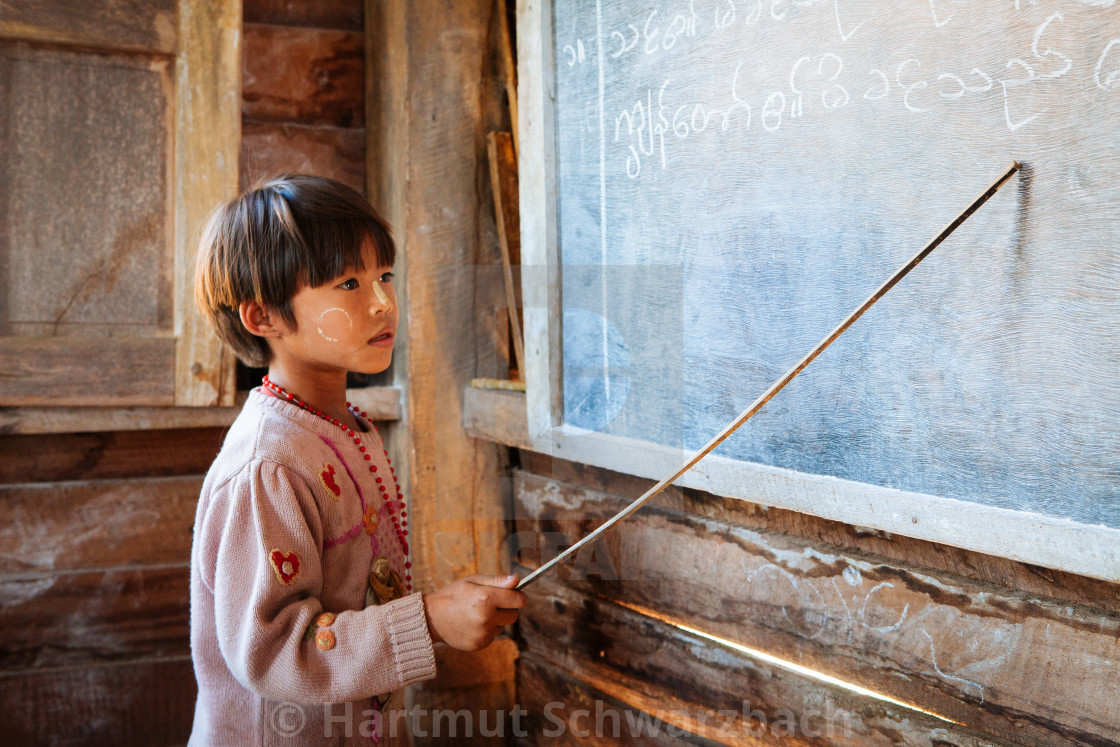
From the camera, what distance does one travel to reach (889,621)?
1148mm

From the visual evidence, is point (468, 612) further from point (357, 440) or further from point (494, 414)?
point (494, 414)

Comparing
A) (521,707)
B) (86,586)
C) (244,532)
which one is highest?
(244,532)

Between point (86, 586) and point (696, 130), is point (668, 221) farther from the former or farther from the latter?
point (86, 586)

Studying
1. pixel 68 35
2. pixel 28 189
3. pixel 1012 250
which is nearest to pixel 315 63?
pixel 68 35

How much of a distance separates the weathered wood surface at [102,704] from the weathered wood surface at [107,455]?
450 mm

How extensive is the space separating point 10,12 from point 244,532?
1.34m

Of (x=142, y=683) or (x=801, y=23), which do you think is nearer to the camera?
(x=801, y=23)

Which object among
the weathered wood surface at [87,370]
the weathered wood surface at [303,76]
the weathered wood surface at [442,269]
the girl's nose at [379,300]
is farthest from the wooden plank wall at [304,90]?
the girl's nose at [379,300]

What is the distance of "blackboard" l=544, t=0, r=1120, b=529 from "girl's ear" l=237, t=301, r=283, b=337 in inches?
22.2

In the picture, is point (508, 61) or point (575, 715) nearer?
point (575, 715)

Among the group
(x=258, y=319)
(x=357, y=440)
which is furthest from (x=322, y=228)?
(x=357, y=440)

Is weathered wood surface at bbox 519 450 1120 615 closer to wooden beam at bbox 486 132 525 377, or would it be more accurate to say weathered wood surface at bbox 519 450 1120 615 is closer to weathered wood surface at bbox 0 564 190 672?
wooden beam at bbox 486 132 525 377

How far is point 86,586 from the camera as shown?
2.04m

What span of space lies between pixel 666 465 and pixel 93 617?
1488 millimetres
